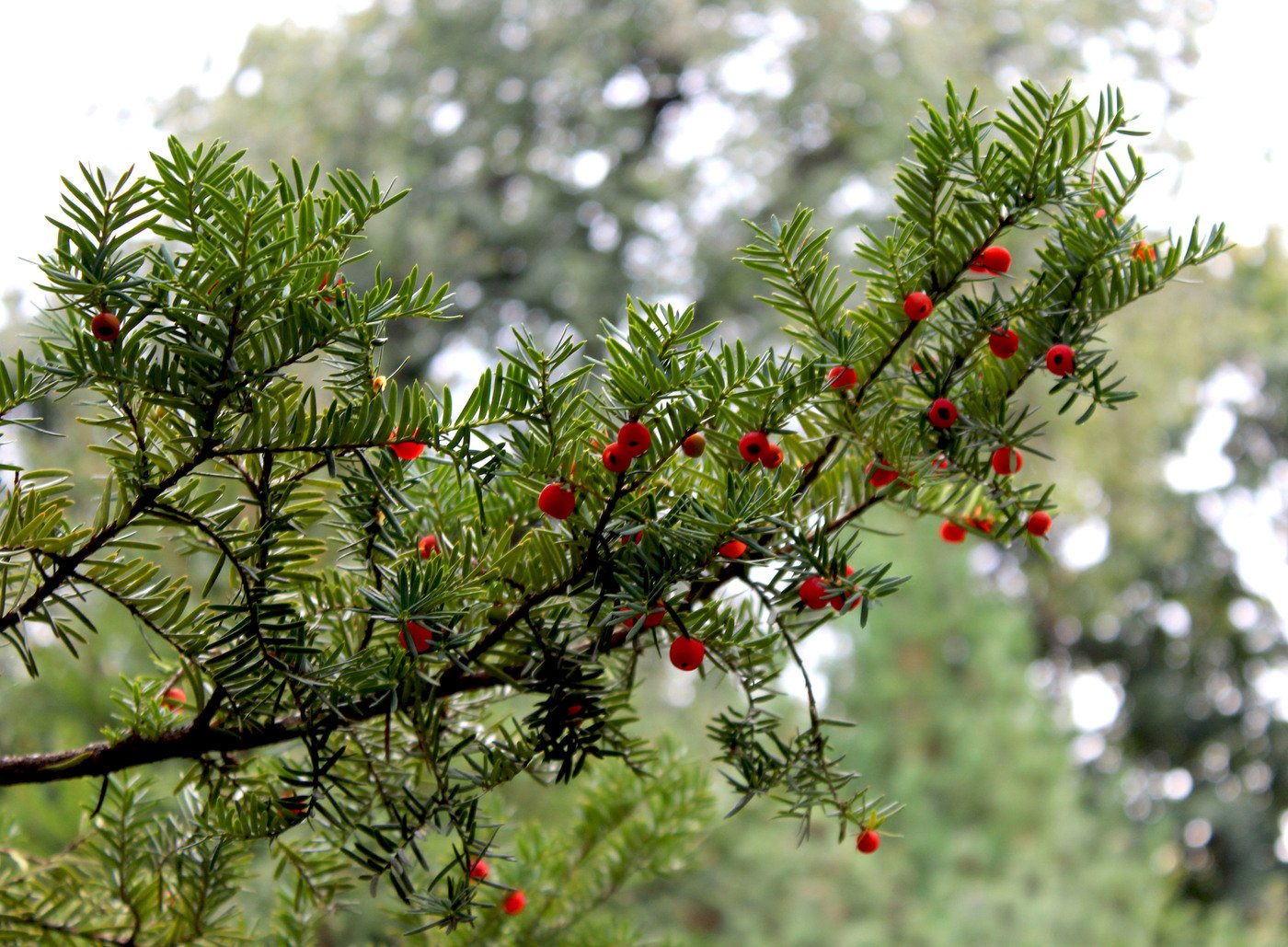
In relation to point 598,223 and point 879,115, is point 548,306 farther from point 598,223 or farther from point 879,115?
point 879,115

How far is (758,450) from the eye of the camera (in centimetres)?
53

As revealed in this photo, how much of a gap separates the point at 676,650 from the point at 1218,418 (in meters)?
8.50

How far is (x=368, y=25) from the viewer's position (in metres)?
5.31

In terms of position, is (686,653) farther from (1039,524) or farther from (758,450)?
(1039,524)

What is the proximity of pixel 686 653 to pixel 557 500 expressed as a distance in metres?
0.09

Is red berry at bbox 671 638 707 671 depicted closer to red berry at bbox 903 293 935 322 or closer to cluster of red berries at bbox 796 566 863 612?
cluster of red berries at bbox 796 566 863 612

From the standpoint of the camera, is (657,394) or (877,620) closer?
(657,394)

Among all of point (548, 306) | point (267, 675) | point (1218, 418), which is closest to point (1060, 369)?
point (267, 675)

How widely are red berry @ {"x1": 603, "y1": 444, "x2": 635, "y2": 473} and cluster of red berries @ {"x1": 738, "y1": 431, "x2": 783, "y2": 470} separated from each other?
0.07m

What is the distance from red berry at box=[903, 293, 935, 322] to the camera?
1.74 feet

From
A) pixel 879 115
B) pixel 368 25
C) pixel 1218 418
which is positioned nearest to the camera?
pixel 879 115

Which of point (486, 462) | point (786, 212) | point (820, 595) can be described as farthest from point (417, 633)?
point (786, 212)

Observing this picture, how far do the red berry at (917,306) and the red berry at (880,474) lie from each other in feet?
0.25

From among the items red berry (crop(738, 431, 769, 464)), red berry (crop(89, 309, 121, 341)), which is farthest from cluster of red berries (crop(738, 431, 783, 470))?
red berry (crop(89, 309, 121, 341))
